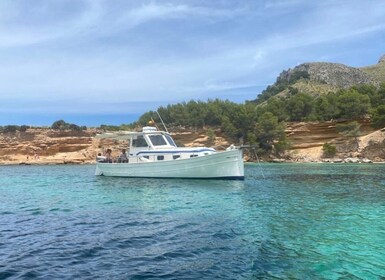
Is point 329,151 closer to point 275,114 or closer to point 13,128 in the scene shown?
point 275,114

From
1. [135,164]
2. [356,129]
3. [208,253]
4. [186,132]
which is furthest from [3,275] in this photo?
[186,132]

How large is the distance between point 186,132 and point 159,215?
63558 millimetres

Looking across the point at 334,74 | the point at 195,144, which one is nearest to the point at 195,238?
the point at 195,144

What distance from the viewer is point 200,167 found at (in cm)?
2689

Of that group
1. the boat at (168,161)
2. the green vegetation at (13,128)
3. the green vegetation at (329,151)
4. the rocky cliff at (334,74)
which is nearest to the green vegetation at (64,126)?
the green vegetation at (13,128)

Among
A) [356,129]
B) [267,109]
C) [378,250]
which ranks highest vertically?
[267,109]

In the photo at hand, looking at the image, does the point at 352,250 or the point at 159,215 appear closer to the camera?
the point at 352,250

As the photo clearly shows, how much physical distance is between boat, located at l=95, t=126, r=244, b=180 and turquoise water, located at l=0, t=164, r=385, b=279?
27.1ft

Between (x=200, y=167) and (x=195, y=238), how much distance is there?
55.4ft

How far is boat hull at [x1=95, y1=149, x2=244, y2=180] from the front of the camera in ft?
86.4

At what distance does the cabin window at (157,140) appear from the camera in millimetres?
29594

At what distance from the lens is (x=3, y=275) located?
707 cm

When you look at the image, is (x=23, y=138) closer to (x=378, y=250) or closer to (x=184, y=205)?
(x=184, y=205)

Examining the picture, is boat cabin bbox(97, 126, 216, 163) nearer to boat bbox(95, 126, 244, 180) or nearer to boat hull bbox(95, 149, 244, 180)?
boat bbox(95, 126, 244, 180)
